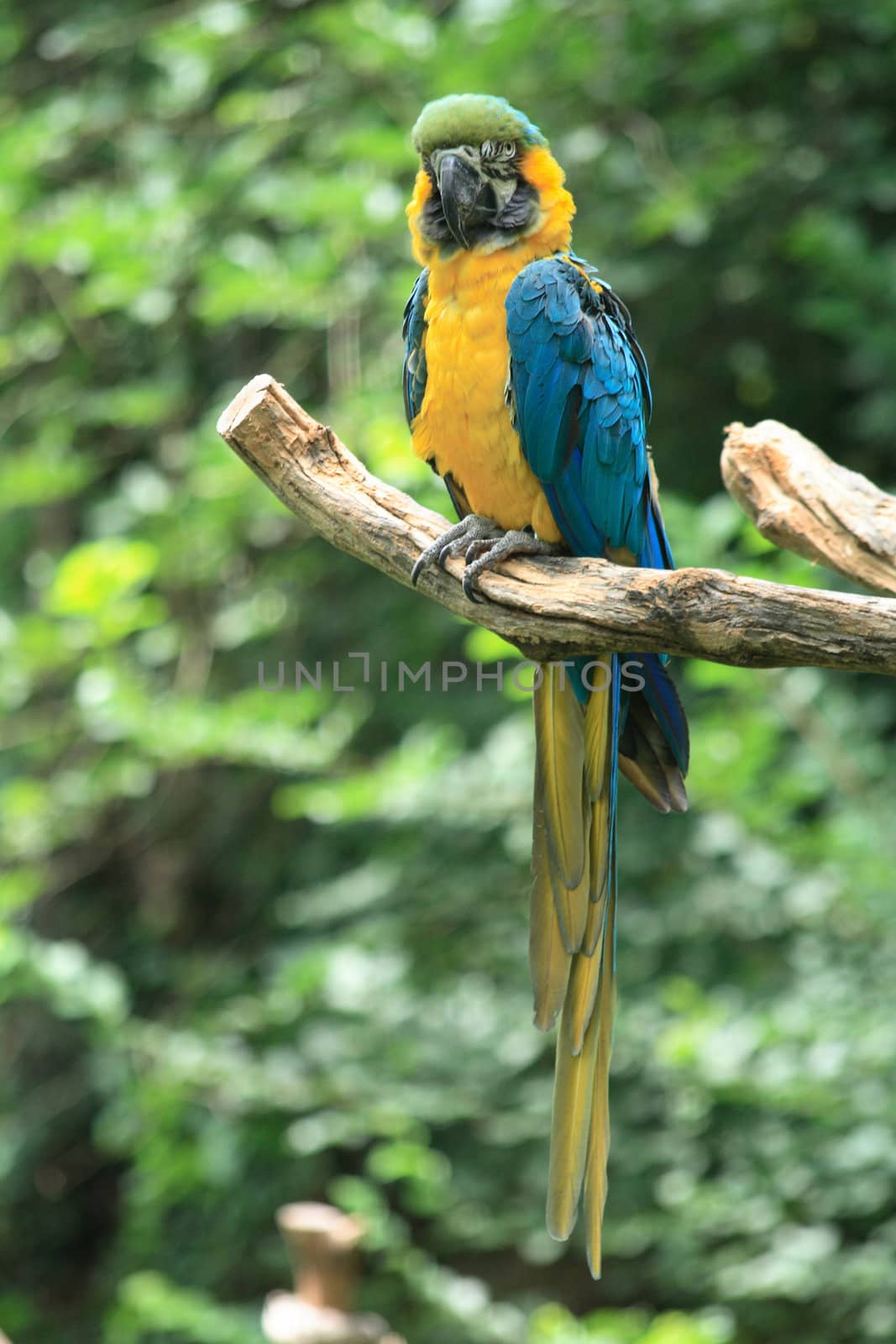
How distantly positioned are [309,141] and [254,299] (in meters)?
0.61

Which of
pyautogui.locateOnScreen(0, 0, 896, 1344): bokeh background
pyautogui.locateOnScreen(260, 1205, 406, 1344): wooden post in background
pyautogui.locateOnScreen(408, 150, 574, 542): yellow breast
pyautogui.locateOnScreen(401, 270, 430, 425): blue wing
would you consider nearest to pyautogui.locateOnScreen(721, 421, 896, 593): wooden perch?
pyautogui.locateOnScreen(0, 0, 896, 1344): bokeh background

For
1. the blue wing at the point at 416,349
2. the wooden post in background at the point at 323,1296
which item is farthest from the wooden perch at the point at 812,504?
the wooden post in background at the point at 323,1296

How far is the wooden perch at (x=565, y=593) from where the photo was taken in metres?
1.34

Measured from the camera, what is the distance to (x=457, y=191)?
1665 millimetres

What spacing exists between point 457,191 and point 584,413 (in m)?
0.32

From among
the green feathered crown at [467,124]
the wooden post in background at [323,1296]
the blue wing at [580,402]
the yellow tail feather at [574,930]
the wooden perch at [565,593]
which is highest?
the green feathered crown at [467,124]

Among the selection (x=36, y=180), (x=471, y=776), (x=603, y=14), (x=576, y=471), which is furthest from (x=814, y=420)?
(x=36, y=180)

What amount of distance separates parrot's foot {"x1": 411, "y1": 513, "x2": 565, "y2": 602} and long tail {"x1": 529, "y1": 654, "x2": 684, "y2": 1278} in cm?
19

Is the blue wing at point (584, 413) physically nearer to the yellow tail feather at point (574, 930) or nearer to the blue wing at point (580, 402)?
the blue wing at point (580, 402)

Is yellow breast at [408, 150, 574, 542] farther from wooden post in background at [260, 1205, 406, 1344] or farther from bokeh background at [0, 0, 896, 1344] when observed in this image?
wooden post in background at [260, 1205, 406, 1344]

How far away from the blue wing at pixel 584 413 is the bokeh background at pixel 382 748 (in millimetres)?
379

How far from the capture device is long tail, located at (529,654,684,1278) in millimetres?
1641

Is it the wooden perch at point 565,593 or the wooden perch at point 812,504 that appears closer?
the wooden perch at point 565,593

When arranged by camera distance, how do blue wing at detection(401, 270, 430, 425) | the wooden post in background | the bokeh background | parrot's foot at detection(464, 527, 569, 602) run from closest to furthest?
1. parrot's foot at detection(464, 527, 569, 602)
2. blue wing at detection(401, 270, 430, 425)
3. the wooden post in background
4. the bokeh background
